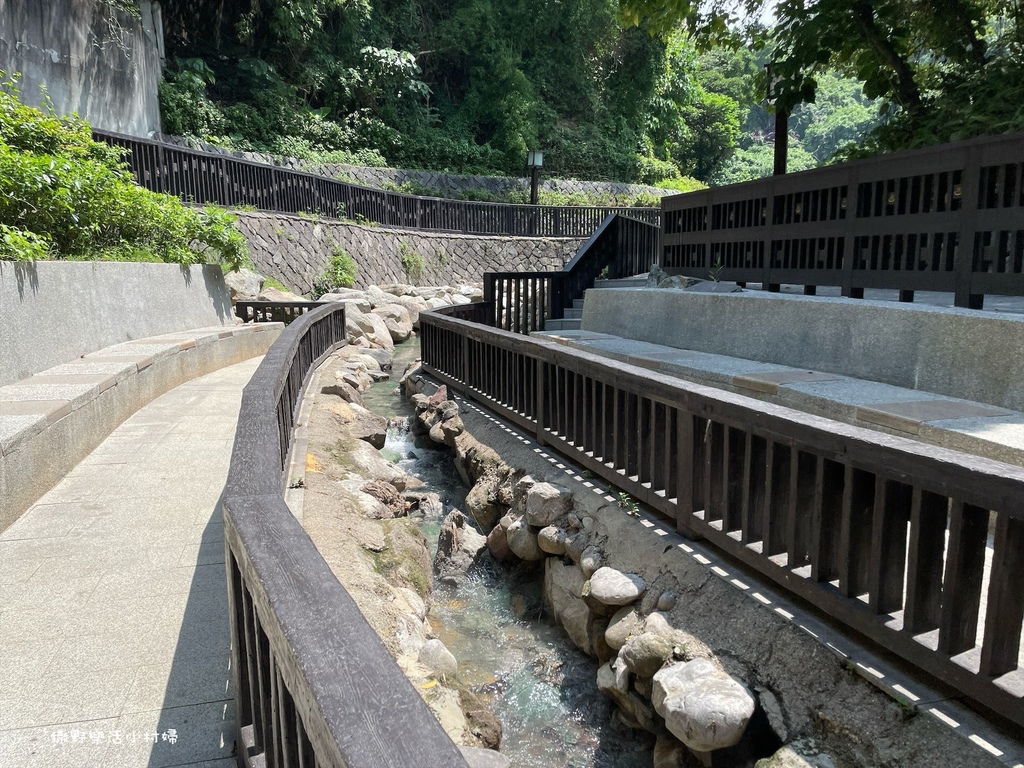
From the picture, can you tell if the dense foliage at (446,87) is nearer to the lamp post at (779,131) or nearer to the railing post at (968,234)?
the lamp post at (779,131)

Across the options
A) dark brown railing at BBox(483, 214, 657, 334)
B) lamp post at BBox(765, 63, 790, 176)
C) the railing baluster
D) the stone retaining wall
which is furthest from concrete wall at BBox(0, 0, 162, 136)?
the railing baluster

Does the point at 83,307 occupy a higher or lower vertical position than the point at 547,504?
higher

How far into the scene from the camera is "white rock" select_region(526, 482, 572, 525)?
5.24m

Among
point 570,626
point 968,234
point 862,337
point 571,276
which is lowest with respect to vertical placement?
point 570,626

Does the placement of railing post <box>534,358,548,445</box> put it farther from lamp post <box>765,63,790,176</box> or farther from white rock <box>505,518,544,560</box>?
lamp post <box>765,63,790,176</box>

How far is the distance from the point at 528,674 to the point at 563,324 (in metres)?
7.73

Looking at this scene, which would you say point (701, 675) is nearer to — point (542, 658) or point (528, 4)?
point (542, 658)

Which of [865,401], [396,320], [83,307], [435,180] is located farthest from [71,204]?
[435,180]

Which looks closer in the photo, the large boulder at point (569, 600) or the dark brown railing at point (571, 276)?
the large boulder at point (569, 600)

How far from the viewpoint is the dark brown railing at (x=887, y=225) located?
508 cm

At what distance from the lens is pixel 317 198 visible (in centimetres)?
1955

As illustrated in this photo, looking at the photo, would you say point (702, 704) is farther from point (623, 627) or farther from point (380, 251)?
point (380, 251)

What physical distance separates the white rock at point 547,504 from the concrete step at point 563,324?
616 cm

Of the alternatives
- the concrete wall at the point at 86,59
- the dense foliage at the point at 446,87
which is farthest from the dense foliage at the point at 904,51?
the dense foliage at the point at 446,87
